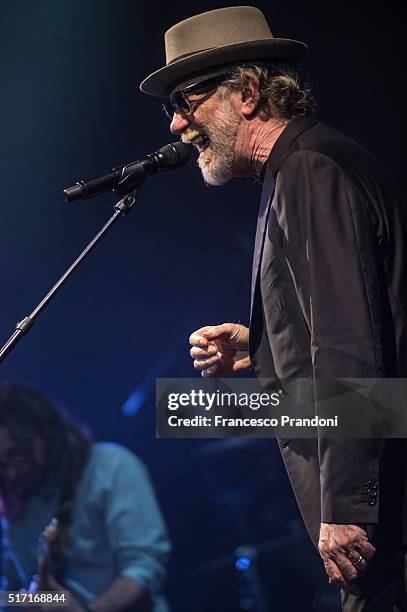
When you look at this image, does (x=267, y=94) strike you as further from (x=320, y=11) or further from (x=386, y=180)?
(x=320, y=11)

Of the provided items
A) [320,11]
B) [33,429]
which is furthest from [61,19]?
[33,429]

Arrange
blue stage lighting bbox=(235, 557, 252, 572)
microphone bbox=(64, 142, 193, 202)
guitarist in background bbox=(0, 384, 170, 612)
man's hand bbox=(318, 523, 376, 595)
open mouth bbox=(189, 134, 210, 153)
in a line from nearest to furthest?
man's hand bbox=(318, 523, 376, 595) < microphone bbox=(64, 142, 193, 202) < open mouth bbox=(189, 134, 210, 153) < guitarist in background bbox=(0, 384, 170, 612) < blue stage lighting bbox=(235, 557, 252, 572)

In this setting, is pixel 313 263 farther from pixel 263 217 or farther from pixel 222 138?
pixel 222 138

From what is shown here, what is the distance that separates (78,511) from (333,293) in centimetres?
239

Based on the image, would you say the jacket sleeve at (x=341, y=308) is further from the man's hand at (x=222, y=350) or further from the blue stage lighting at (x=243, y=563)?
the blue stage lighting at (x=243, y=563)

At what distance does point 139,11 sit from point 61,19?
355 millimetres

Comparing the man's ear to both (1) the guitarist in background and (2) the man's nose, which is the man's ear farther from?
(1) the guitarist in background

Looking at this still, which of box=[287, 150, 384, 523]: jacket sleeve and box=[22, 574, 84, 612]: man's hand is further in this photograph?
box=[22, 574, 84, 612]: man's hand

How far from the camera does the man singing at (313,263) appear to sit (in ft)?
5.13

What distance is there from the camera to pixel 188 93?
210 cm

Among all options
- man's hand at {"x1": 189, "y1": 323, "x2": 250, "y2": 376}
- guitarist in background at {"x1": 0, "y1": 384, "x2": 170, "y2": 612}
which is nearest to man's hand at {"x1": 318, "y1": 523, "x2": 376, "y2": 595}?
man's hand at {"x1": 189, "y1": 323, "x2": 250, "y2": 376}

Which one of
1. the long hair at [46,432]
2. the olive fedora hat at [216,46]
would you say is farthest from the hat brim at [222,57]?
the long hair at [46,432]

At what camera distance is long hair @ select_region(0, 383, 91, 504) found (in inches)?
147

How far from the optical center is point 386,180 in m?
1.79
